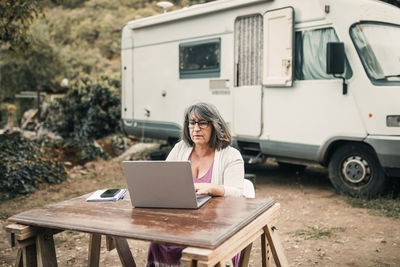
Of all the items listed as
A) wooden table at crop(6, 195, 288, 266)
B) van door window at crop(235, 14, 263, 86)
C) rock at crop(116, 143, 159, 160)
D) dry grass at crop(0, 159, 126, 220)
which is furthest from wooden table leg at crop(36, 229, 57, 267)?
rock at crop(116, 143, 159, 160)

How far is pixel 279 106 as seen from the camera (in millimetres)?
6426

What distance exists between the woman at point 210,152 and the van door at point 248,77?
361 centimetres

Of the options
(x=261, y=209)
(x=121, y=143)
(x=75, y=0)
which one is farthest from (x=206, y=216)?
(x=75, y=0)

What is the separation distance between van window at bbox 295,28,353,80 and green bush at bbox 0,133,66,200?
4.47 meters

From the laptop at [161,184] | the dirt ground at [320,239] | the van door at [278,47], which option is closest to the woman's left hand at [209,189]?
the laptop at [161,184]

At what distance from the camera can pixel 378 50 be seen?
18.6ft

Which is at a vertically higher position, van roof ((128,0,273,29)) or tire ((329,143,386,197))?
van roof ((128,0,273,29))

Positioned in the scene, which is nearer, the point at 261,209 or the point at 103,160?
the point at 261,209

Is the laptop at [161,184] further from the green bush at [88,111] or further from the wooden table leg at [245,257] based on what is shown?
the green bush at [88,111]

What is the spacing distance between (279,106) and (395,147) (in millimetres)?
1727

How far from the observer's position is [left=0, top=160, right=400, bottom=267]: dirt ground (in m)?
4.08

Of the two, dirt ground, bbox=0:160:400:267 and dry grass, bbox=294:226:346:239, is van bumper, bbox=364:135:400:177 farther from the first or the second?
dry grass, bbox=294:226:346:239

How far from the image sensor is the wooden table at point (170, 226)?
1.94m

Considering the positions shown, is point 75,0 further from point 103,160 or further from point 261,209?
point 261,209
